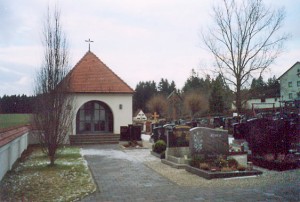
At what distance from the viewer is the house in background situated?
93.7ft

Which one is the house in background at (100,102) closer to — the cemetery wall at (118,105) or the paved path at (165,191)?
the cemetery wall at (118,105)

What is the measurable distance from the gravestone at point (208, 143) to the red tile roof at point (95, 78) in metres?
15.9

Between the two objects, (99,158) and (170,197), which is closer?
(170,197)

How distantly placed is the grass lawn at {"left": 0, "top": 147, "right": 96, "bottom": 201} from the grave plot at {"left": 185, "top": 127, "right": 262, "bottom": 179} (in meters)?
3.95

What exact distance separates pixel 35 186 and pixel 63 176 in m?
1.73

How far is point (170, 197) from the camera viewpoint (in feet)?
28.4

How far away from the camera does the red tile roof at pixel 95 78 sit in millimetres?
28688

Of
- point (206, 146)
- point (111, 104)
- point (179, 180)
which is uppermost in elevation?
point (111, 104)

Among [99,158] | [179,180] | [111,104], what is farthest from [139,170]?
[111,104]

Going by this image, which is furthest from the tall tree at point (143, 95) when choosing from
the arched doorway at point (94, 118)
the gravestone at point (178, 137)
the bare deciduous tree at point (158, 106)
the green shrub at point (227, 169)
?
the green shrub at point (227, 169)

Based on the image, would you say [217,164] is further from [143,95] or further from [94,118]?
[143,95]

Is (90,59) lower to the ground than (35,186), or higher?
higher

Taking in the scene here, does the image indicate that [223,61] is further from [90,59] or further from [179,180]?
[179,180]

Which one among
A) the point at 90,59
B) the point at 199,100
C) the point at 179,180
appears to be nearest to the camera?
the point at 179,180
